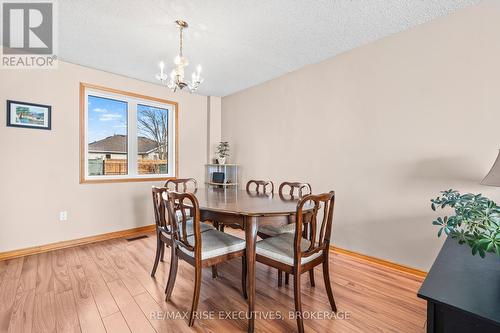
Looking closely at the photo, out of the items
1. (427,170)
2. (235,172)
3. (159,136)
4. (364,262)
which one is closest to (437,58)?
(427,170)

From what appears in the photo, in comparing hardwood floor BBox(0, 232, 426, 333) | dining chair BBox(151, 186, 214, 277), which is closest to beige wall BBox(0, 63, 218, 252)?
hardwood floor BBox(0, 232, 426, 333)

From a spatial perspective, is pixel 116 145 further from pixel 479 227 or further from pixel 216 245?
pixel 479 227

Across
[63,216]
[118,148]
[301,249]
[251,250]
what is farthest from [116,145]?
[301,249]

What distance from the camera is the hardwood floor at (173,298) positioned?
1.58 meters

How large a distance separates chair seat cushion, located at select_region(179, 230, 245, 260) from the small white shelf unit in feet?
7.46

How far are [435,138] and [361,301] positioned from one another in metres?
1.60

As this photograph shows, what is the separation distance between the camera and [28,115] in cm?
273

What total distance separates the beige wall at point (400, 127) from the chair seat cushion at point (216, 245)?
5.18 feet

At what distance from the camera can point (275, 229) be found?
2186mm

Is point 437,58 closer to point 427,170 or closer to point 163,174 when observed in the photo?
point 427,170

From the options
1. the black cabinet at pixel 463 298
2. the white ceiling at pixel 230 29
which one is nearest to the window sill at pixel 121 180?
the white ceiling at pixel 230 29

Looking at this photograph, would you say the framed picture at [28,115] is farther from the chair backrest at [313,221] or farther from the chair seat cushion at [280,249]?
the chair backrest at [313,221]

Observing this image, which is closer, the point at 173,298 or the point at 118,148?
the point at 173,298

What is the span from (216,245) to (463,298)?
4.49ft
